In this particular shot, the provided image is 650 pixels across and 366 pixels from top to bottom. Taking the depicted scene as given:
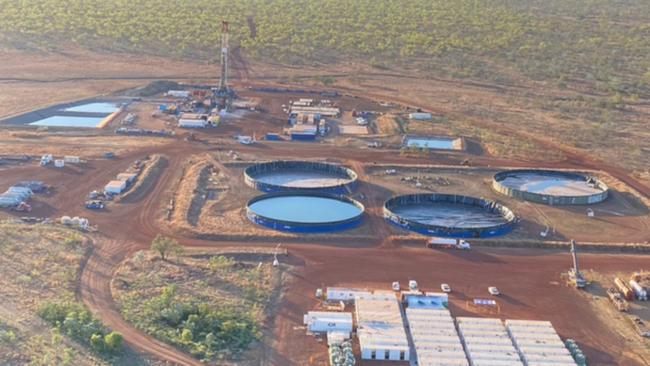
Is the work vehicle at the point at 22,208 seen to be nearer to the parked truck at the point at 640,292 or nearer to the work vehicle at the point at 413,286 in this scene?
the work vehicle at the point at 413,286

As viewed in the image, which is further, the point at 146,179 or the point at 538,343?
the point at 146,179

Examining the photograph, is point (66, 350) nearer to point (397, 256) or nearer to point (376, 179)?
point (397, 256)

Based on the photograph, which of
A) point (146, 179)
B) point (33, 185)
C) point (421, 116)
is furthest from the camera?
point (421, 116)

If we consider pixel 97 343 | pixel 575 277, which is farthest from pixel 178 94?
pixel 97 343

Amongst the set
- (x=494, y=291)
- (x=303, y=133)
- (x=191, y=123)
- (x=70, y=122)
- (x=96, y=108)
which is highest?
(x=303, y=133)

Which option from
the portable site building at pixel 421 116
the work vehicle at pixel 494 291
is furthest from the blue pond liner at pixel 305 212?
the portable site building at pixel 421 116

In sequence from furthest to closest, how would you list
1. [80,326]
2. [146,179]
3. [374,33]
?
[374,33], [146,179], [80,326]

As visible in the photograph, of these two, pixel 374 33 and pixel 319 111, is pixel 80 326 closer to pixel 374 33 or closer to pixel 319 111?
pixel 319 111
